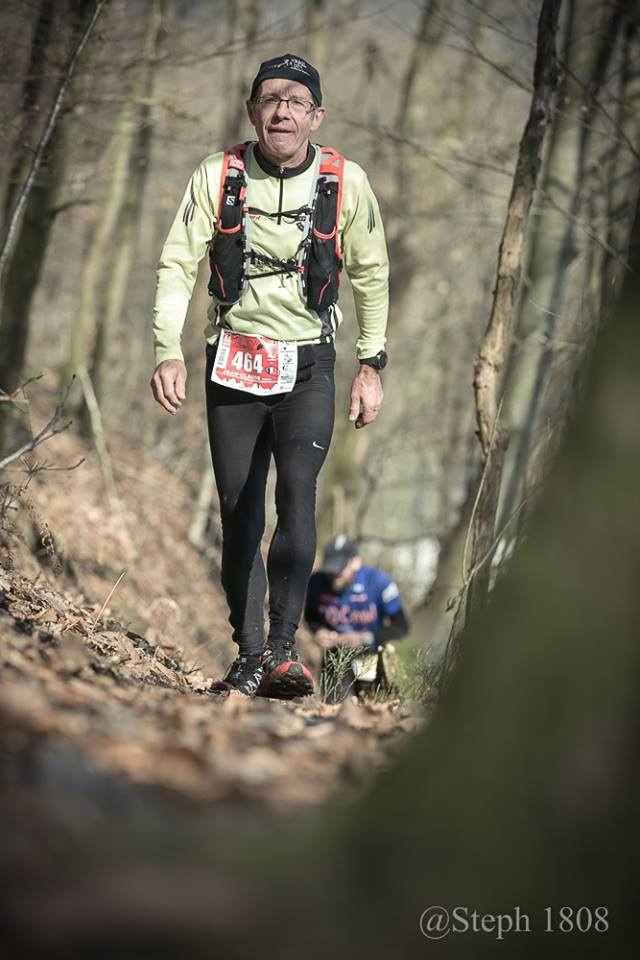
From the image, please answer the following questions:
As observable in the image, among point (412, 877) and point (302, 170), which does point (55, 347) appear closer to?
point (302, 170)

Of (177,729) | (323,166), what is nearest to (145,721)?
(177,729)

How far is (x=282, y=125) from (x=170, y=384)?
1.29m

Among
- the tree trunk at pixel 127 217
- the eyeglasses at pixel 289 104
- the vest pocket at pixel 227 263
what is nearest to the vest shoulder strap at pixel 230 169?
the vest pocket at pixel 227 263

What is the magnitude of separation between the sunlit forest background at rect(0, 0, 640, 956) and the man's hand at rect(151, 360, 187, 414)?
0.87 meters

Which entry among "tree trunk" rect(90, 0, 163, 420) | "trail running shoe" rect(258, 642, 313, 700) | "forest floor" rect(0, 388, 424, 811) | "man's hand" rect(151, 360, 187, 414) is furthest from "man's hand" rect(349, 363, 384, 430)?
"tree trunk" rect(90, 0, 163, 420)

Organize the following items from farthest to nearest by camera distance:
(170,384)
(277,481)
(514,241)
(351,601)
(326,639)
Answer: (351,601) → (326,639) → (514,241) → (277,481) → (170,384)

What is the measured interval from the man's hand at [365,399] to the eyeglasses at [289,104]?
4.12 ft

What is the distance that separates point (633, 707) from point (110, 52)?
10132 millimetres

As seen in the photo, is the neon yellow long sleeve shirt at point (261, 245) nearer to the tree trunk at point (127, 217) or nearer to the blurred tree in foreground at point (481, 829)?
the blurred tree in foreground at point (481, 829)

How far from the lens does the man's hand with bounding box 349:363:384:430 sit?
520 centimetres

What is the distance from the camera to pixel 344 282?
21125 mm

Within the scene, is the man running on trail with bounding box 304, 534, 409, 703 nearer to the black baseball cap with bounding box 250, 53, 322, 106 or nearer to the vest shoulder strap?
the vest shoulder strap

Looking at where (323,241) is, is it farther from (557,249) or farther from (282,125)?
(557,249)

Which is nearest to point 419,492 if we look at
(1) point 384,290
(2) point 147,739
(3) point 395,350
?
(3) point 395,350
